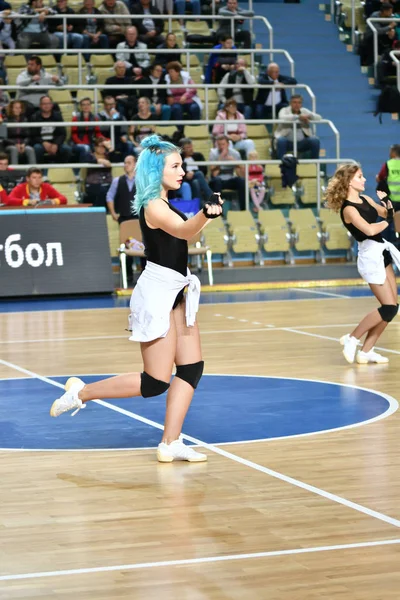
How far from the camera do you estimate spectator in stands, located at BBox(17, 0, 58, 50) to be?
24.4 m

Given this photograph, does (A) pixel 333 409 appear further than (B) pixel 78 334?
No

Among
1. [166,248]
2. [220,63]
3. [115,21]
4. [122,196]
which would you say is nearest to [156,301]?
[166,248]

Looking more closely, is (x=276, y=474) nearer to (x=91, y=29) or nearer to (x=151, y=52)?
(x=151, y=52)

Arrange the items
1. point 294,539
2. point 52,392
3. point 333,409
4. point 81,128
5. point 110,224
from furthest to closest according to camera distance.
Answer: point 81,128
point 110,224
point 52,392
point 333,409
point 294,539

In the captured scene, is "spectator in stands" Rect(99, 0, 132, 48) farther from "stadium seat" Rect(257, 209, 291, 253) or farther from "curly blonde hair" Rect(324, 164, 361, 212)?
"curly blonde hair" Rect(324, 164, 361, 212)

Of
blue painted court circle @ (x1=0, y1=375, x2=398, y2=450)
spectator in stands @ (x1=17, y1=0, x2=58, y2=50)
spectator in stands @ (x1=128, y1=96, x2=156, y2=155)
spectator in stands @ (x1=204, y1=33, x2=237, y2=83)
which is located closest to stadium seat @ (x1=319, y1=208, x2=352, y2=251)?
spectator in stands @ (x1=128, y1=96, x2=156, y2=155)

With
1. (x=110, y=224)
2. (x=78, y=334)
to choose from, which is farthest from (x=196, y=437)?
(x=110, y=224)

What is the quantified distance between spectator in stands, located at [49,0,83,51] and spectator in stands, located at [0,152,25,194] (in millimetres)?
5041

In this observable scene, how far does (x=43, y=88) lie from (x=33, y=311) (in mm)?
6585

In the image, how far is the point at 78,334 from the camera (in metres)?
15.0

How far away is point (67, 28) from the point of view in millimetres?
25141

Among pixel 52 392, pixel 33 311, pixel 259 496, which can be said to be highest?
pixel 259 496

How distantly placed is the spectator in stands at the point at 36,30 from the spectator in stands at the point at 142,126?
9.05 ft

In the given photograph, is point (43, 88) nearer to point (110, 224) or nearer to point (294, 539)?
point (110, 224)
